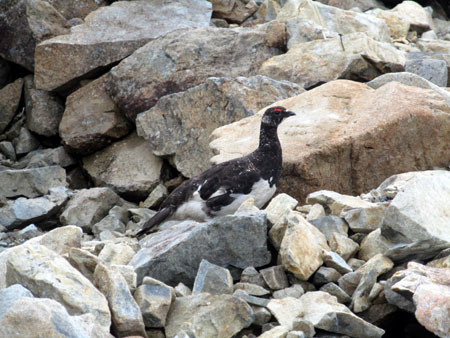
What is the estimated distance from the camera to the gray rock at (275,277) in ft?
17.7

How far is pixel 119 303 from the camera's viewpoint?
4766mm

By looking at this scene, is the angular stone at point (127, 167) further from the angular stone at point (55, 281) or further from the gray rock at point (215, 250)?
the angular stone at point (55, 281)

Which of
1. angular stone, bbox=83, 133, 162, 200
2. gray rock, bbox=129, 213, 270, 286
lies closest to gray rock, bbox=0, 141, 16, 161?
angular stone, bbox=83, 133, 162, 200

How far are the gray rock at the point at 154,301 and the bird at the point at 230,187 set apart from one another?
276 cm

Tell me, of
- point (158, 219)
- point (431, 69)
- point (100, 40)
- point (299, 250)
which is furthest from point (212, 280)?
point (100, 40)

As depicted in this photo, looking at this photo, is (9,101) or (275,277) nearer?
(275,277)

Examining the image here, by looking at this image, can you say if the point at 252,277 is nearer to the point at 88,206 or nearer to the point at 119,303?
the point at 119,303

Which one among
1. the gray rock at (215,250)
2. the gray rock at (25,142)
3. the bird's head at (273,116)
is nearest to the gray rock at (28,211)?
the gray rock at (25,142)

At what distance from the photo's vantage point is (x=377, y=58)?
12.2 m

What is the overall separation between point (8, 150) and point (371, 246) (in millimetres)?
10394

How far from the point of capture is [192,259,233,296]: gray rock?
529 cm

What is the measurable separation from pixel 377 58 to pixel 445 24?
23.1 feet

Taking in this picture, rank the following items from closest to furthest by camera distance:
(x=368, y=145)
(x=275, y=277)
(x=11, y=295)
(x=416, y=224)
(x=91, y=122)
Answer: (x=11, y=295) → (x=416, y=224) → (x=275, y=277) → (x=368, y=145) → (x=91, y=122)

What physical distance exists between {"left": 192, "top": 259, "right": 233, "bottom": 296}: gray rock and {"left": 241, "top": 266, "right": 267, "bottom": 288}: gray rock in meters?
0.18
